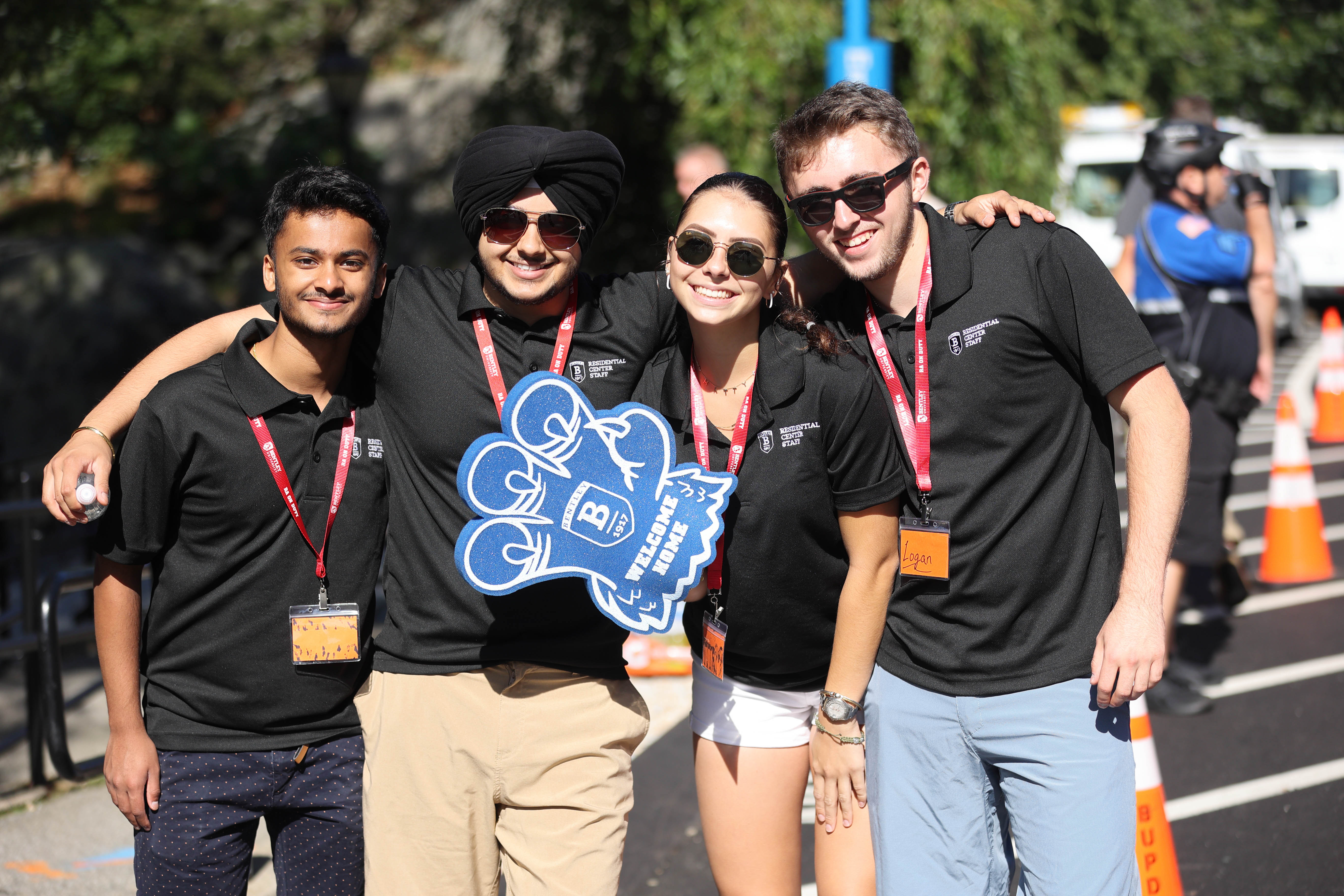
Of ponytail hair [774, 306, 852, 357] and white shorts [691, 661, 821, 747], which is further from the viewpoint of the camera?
white shorts [691, 661, 821, 747]

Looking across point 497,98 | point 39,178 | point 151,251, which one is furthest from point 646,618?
point 39,178

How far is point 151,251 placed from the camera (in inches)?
407

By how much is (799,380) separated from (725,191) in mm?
447

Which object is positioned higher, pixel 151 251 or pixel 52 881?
pixel 151 251

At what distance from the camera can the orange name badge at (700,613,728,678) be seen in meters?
2.49

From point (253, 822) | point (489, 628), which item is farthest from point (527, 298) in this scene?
point (253, 822)

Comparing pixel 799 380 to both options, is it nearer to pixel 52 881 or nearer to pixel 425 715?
pixel 425 715

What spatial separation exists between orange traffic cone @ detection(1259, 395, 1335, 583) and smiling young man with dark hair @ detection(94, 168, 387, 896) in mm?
5764

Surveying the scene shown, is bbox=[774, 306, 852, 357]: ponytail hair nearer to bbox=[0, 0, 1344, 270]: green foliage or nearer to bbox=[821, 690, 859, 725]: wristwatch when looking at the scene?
bbox=[0, 0, 1344, 270]: green foliage

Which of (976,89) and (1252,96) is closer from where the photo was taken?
(976,89)

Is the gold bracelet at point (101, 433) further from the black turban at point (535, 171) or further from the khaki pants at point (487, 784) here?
the black turban at point (535, 171)

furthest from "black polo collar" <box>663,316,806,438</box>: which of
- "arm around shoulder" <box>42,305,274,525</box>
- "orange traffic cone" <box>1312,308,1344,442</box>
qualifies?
"orange traffic cone" <box>1312,308,1344,442</box>

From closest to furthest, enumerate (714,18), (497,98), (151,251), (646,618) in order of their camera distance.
Answer: (646,618)
(714,18)
(151,251)
(497,98)

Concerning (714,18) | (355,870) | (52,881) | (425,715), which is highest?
(714,18)
